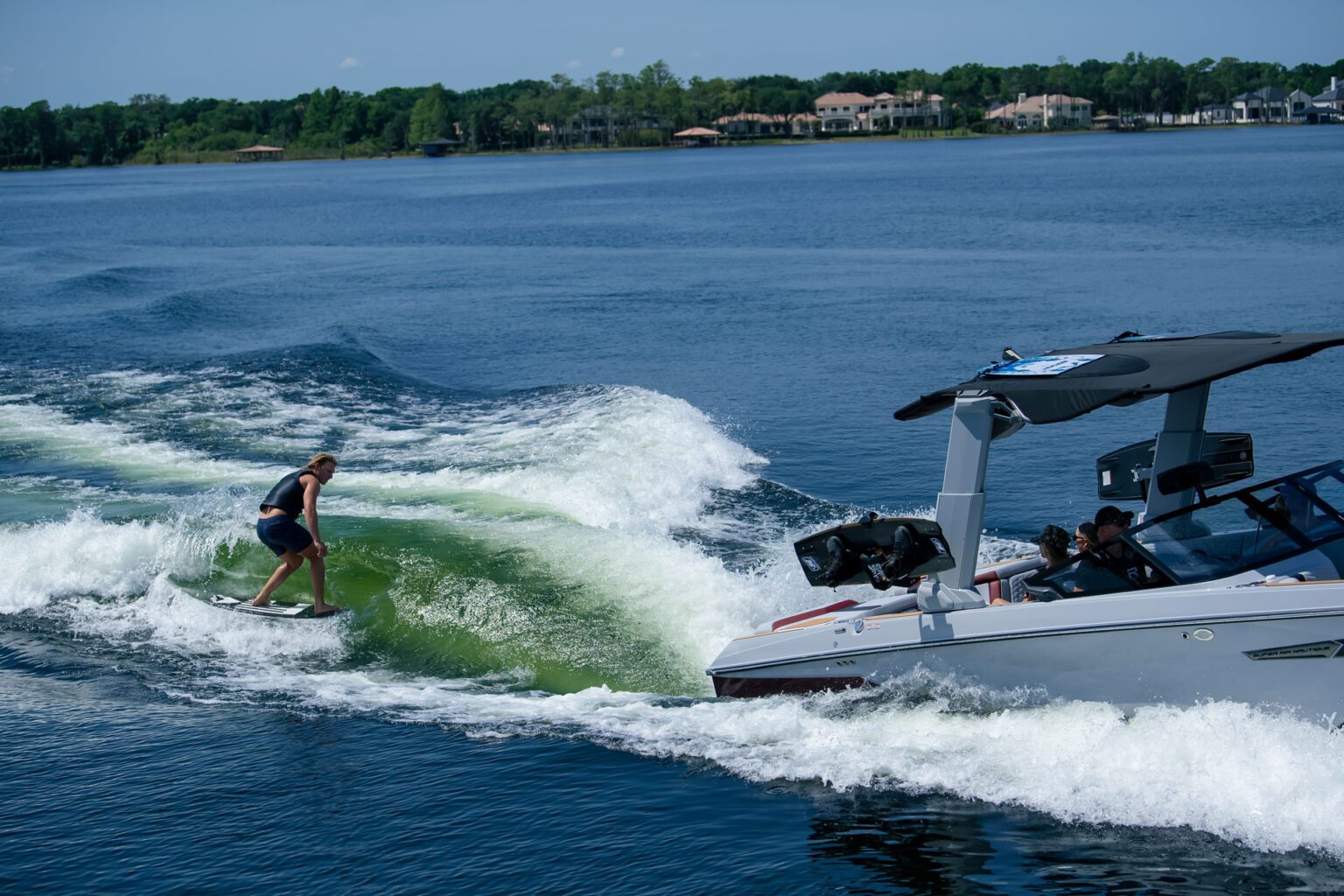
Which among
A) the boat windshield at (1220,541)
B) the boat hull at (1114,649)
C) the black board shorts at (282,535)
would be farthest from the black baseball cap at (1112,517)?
the black board shorts at (282,535)

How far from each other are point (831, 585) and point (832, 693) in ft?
3.60

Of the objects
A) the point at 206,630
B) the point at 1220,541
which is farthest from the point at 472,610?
the point at 1220,541

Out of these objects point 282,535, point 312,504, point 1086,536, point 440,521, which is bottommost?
point 440,521

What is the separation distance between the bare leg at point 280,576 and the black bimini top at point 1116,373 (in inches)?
250

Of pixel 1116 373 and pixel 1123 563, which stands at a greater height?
pixel 1116 373

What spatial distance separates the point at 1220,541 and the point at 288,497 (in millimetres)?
7964

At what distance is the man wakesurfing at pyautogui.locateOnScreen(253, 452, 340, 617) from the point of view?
40.1ft

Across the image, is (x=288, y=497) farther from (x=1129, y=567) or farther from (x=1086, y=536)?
(x=1129, y=567)

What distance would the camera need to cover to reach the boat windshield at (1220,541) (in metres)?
8.41

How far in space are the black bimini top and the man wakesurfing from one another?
571cm

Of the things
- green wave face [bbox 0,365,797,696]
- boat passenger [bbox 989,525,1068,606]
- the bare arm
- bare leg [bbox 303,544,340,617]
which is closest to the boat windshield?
boat passenger [bbox 989,525,1068,606]

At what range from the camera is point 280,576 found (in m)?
12.7

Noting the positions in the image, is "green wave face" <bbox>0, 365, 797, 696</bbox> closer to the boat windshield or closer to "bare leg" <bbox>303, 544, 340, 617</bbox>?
"bare leg" <bbox>303, 544, 340, 617</bbox>

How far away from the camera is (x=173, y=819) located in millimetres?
8898
